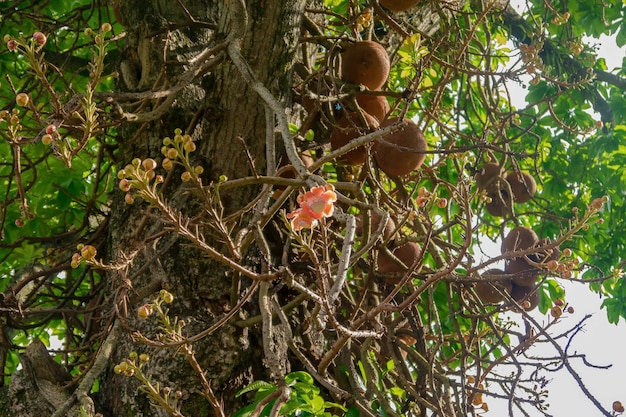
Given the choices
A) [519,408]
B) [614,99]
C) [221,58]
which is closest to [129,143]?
[221,58]

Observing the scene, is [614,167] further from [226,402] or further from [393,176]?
[226,402]

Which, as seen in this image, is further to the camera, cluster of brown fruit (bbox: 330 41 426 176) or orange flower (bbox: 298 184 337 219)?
cluster of brown fruit (bbox: 330 41 426 176)

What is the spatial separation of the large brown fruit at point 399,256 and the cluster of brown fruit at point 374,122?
251mm

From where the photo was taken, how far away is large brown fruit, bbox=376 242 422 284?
1.94 meters

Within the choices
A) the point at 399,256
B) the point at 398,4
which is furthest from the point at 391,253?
the point at 398,4

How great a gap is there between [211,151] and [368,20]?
2.19ft

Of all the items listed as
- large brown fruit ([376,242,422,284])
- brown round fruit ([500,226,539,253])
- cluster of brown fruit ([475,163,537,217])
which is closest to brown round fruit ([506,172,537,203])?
cluster of brown fruit ([475,163,537,217])

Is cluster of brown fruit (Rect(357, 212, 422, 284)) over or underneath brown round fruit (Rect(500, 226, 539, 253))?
underneath

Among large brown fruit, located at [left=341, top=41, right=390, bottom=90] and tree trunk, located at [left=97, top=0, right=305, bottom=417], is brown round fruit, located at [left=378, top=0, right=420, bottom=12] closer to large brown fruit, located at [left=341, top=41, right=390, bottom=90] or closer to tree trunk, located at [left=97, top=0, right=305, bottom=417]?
large brown fruit, located at [left=341, top=41, right=390, bottom=90]

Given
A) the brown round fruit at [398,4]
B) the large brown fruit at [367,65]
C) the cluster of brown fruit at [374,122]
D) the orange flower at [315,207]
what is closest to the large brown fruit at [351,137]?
the cluster of brown fruit at [374,122]

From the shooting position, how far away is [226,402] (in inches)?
63.1

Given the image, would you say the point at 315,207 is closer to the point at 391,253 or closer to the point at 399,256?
the point at 391,253

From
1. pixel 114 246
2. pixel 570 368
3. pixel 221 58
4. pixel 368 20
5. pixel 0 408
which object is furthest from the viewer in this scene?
pixel 368 20

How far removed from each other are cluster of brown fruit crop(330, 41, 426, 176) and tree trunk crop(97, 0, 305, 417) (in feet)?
0.62
